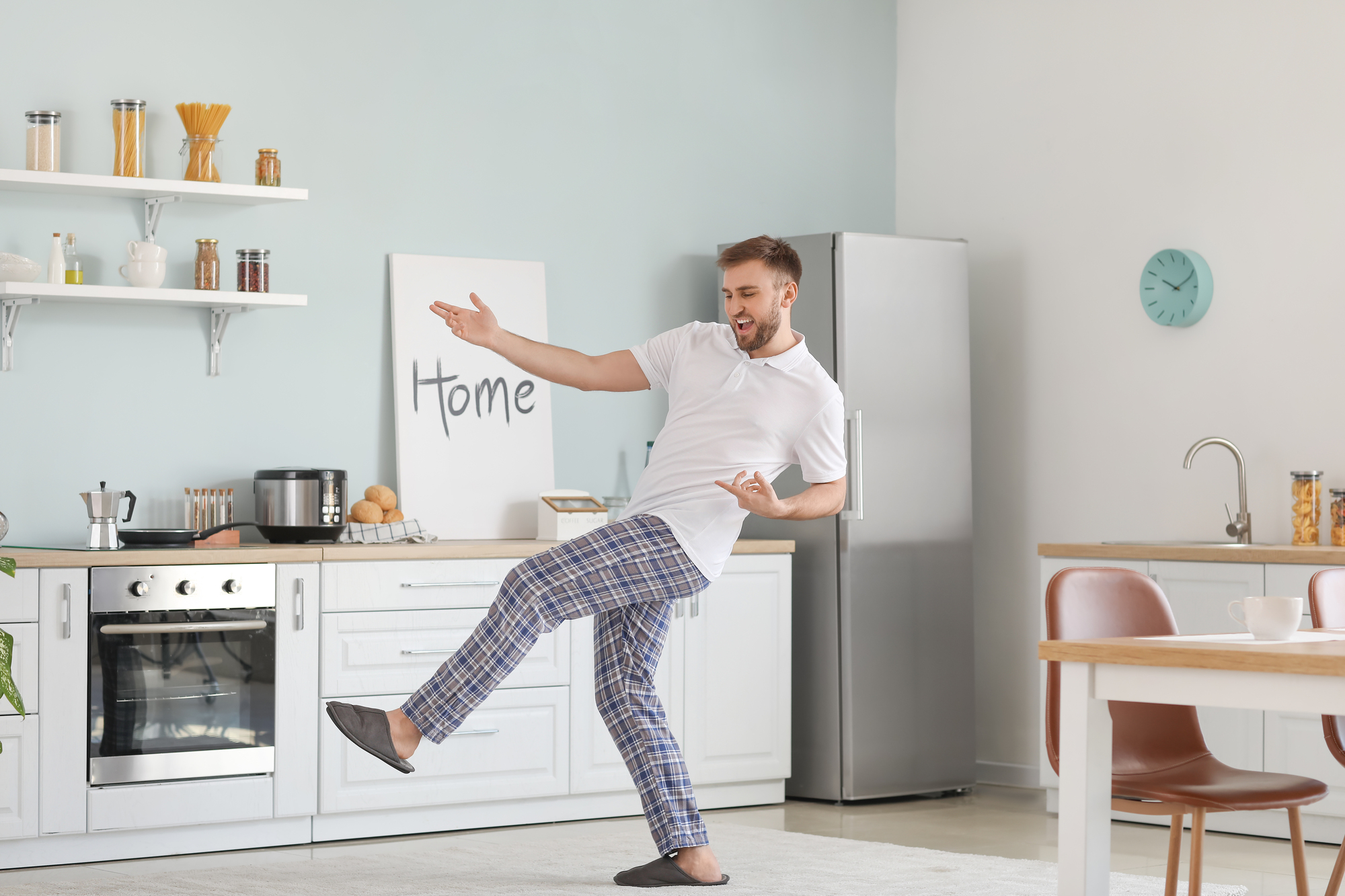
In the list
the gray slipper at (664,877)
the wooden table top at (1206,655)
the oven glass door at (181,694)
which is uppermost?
the wooden table top at (1206,655)

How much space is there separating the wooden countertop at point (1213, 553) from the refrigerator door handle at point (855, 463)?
61 cm

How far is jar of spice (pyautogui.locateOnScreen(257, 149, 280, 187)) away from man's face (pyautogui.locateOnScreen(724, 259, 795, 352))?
1.79m

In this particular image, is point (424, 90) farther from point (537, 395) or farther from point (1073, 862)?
point (1073, 862)

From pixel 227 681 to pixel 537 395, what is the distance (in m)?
1.56

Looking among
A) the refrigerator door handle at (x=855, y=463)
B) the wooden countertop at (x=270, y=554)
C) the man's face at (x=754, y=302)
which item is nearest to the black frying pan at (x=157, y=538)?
the wooden countertop at (x=270, y=554)

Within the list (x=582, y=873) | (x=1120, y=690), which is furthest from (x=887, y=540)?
(x=1120, y=690)

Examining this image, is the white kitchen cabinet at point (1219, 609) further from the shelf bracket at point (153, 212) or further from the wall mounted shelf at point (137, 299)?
the shelf bracket at point (153, 212)

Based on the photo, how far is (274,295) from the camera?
186 inches

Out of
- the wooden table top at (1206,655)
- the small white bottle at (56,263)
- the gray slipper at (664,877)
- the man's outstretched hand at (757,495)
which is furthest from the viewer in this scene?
the small white bottle at (56,263)

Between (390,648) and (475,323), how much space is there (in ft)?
4.81

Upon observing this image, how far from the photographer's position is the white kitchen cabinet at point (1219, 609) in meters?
4.73

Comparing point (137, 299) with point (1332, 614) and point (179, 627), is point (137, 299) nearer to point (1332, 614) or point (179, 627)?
point (179, 627)

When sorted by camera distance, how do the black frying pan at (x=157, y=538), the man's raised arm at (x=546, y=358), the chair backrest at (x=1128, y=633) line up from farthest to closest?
the black frying pan at (x=157, y=538)
the man's raised arm at (x=546, y=358)
the chair backrest at (x=1128, y=633)

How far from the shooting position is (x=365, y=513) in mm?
4918
